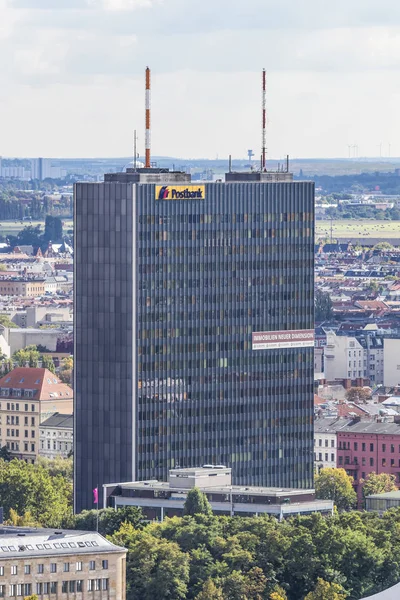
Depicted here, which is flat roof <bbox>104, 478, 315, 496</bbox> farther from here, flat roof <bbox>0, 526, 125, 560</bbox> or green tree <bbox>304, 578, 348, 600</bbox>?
flat roof <bbox>0, 526, 125, 560</bbox>

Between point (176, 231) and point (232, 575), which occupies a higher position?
point (176, 231)

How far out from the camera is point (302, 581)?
168m

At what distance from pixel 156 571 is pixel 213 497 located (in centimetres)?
2139

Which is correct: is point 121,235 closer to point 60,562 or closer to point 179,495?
point 179,495

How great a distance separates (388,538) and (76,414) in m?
30.6

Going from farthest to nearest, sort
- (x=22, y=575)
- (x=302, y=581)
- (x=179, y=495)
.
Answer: (x=179, y=495), (x=302, y=581), (x=22, y=575)

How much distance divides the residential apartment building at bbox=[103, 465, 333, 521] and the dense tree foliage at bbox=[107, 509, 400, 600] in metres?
7.50

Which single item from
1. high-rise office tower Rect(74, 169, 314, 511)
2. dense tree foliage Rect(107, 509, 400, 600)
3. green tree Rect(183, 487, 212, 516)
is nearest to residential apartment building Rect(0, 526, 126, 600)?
dense tree foliage Rect(107, 509, 400, 600)

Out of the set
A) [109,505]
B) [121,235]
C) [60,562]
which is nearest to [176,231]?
[121,235]

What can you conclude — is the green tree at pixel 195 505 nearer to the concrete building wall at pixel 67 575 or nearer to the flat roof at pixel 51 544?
Answer: the flat roof at pixel 51 544

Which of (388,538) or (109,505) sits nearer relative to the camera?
(388,538)

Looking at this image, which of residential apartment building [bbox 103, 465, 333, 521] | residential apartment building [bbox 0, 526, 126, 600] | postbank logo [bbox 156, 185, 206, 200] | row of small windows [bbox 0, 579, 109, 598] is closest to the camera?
row of small windows [bbox 0, 579, 109, 598]

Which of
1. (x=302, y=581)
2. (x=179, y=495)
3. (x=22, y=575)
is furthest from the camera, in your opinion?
(x=179, y=495)

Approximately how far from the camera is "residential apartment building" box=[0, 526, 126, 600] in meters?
155
